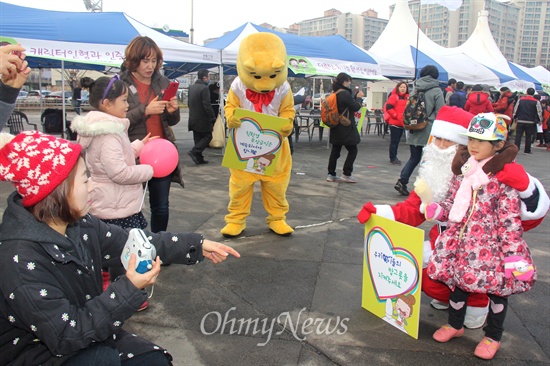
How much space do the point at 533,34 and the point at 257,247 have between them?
285ft

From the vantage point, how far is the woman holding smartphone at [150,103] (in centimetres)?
346

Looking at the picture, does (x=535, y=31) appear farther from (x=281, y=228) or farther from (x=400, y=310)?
(x=400, y=310)

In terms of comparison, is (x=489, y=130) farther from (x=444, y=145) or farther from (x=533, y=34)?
(x=533, y=34)

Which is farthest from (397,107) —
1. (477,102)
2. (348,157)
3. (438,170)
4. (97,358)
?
(97,358)

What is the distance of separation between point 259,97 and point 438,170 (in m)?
2.26

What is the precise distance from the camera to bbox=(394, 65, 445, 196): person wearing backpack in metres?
7.10

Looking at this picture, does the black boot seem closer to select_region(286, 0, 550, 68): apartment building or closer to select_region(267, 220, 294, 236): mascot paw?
select_region(267, 220, 294, 236): mascot paw

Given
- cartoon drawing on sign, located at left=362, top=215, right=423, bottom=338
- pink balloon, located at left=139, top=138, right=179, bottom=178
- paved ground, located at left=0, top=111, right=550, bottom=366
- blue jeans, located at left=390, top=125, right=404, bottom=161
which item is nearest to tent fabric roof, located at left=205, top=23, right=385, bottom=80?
blue jeans, located at left=390, top=125, right=404, bottom=161

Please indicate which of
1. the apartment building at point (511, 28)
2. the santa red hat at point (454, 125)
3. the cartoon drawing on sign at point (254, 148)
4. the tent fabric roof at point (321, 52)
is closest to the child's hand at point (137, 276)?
the santa red hat at point (454, 125)

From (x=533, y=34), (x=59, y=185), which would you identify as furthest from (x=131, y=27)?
(x=533, y=34)

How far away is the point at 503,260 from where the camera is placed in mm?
2689

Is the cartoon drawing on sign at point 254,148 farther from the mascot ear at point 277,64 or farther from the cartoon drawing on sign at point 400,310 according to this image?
the cartoon drawing on sign at point 400,310

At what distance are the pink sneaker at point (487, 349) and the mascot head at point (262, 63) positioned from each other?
9.81ft

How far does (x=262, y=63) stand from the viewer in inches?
178
